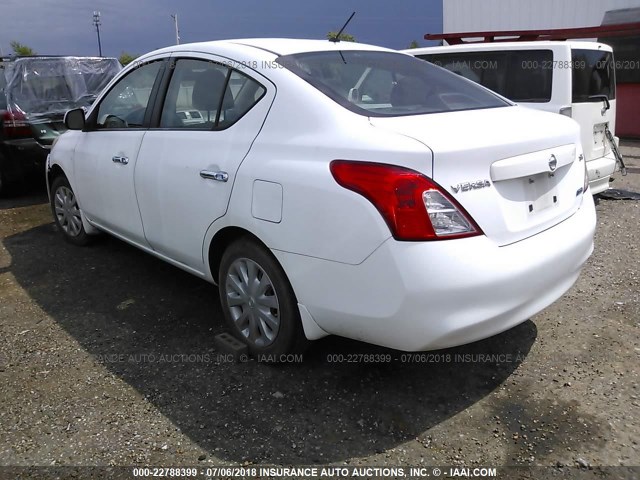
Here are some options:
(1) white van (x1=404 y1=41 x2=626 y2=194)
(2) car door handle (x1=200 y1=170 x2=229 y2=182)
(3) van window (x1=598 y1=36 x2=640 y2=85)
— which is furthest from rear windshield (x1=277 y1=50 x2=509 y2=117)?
(3) van window (x1=598 y1=36 x2=640 y2=85)

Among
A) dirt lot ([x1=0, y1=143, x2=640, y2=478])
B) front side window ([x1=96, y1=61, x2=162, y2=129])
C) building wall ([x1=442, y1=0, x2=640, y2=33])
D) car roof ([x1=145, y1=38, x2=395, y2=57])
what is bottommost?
dirt lot ([x1=0, y1=143, x2=640, y2=478])

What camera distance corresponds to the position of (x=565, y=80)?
5477mm

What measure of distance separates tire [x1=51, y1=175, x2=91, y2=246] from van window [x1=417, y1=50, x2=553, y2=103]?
4062mm

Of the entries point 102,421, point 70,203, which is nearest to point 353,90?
point 102,421

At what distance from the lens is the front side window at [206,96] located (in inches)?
118

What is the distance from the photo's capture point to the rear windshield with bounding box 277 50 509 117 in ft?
9.09

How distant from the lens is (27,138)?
665 centimetres

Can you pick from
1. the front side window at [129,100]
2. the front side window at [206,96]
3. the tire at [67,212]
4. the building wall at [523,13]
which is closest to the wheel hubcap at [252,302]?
the front side window at [206,96]

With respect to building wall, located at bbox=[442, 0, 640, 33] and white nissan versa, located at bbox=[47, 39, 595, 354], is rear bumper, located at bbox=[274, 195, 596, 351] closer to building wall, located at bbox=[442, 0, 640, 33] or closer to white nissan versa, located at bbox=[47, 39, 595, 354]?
white nissan versa, located at bbox=[47, 39, 595, 354]

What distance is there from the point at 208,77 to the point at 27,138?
173 inches

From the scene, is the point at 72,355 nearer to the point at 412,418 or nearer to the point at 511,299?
the point at 412,418

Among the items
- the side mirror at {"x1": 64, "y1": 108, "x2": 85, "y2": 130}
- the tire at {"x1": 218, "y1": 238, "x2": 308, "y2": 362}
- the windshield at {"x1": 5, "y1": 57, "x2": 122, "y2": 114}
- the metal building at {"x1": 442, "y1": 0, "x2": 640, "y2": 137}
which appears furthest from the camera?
the metal building at {"x1": 442, "y1": 0, "x2": 640, "y2": 137}

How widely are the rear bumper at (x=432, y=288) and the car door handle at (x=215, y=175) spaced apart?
540 millimetres

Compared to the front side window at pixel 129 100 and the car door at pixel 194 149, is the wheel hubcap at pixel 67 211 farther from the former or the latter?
the car door at pixel 194 149
